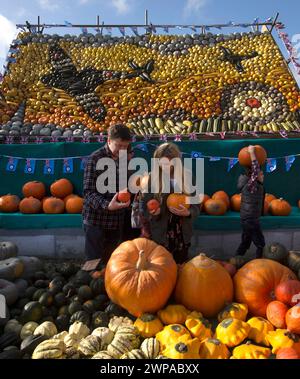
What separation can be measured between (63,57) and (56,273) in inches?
384

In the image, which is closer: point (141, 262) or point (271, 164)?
point (141, 262)

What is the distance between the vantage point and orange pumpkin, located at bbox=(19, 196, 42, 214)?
5.54m

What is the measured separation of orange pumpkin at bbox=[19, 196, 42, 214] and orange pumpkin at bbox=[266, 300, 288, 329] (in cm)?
400


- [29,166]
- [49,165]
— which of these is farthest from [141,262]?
[29,166]

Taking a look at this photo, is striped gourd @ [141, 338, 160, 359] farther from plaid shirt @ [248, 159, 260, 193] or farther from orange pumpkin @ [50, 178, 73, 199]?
orange pumpkin @ [50, 178, 73, 199]

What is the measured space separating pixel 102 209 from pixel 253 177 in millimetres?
1950

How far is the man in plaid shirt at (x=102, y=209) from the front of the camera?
342cm

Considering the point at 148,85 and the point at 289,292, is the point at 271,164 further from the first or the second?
the point at 148,85

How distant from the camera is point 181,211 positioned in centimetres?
315

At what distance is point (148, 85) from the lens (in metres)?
9.59

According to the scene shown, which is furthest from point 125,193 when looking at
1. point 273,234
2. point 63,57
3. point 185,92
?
point 63,57

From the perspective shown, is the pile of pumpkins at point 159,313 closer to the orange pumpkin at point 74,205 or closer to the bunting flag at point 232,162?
the orange pumpkin at point 74,205

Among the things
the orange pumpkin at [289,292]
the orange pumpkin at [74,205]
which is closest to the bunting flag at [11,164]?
the orange pumpkin at [74,205]
